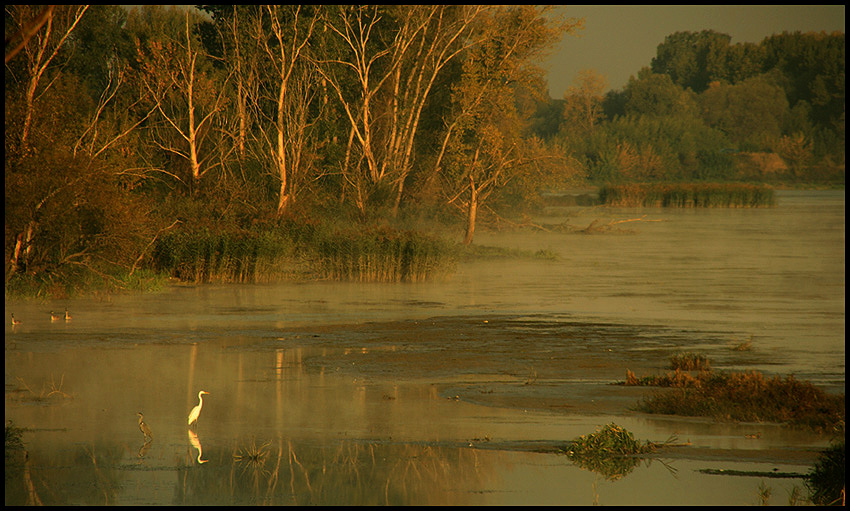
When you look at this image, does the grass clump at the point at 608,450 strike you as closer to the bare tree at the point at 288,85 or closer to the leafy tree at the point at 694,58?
the bare tree at the point at 288,85

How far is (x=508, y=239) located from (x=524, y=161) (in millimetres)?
8178

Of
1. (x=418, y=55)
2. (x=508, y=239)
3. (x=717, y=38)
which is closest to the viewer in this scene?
(x=418, y=55)

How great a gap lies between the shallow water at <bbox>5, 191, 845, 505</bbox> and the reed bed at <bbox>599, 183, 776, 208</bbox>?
46.8 m

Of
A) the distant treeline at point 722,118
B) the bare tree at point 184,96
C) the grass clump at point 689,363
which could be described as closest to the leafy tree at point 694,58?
the distant treeline at point 722,118

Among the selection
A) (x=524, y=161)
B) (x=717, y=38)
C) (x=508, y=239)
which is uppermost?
(x=717, y=38)

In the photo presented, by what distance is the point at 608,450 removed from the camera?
965 cm

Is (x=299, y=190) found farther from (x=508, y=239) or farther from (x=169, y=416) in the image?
(x=169, y=416)

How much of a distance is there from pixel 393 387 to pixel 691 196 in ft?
213

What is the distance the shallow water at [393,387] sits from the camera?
895cm

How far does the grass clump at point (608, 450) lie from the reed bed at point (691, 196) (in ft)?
214

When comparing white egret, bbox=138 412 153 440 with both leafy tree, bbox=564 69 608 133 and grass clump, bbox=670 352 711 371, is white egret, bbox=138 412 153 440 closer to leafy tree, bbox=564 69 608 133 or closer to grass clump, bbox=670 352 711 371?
grass clump, bbox=670 352 711 371

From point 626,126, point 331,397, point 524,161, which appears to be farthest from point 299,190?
point 626,126

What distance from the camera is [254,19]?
32.8 meters

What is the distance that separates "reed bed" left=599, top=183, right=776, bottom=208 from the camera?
7444 centimetres
